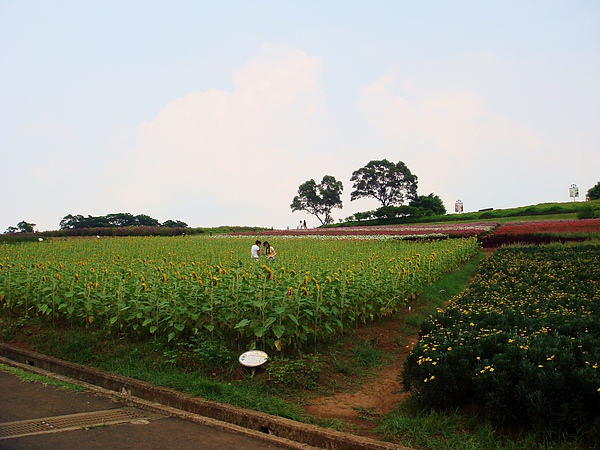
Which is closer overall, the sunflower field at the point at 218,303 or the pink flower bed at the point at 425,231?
the sunflower field at the point at 218,303

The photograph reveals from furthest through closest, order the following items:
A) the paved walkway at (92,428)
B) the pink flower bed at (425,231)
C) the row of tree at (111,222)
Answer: the row of tree at (111,222) < the pink flower bed at (425,231) < the paved walkway at (92,428)

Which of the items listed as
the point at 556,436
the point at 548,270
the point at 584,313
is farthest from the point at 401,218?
the point at 556,436

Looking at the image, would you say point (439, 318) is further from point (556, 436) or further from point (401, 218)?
point (401, 218)

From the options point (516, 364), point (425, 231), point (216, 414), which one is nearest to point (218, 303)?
point (216, 414)

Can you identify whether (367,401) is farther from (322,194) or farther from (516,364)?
(322,194)

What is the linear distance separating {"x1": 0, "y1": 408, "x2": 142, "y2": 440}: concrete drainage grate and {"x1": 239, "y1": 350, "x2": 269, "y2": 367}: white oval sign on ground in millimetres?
1302

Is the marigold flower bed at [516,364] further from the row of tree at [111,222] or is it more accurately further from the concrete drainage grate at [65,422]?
the row of tree at [111,222]

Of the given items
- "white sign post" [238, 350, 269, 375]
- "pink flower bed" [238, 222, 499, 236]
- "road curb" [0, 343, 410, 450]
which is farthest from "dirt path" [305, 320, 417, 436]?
"pink flower bed" [238, 222, 499, 236]

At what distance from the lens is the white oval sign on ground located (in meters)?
6.50

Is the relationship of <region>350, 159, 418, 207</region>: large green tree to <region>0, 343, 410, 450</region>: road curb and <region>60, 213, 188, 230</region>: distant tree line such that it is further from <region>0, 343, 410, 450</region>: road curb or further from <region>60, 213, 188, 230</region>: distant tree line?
<region>0, 343, 410, 450</region>: road curb

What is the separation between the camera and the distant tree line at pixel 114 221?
52625 mm

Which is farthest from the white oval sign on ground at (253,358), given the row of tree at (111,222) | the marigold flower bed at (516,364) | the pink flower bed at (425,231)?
the row of tree at (111,222)

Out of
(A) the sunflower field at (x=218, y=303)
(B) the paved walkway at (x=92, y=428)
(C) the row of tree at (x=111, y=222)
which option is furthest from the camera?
(C) the row of tree at (x=111, y=222)

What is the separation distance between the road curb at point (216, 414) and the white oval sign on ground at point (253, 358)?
767 millimetres
